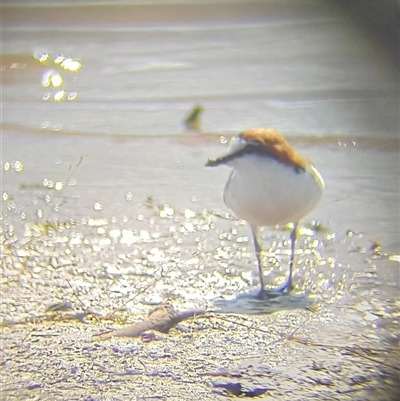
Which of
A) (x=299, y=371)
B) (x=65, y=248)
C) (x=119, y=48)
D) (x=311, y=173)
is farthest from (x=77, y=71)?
(x=299, y=371)

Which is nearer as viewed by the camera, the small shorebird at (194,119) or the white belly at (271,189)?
the white belly at (271,189)

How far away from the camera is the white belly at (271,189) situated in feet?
2.80

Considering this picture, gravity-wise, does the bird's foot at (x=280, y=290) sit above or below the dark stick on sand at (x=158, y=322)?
above

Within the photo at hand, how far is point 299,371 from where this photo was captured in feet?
2.50

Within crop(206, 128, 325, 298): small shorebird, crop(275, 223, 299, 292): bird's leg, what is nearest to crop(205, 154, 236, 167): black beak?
crop(206, 128, 325, 298): small shorebird

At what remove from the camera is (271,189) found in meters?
0.85

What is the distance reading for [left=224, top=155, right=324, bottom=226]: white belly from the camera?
2.80 ft

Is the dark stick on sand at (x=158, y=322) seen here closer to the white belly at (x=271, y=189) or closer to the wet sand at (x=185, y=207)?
the wet sand at (x=185, y=207)

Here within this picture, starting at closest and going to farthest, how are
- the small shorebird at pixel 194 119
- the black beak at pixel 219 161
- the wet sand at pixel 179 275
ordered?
the wet sand at pixel 179 275, the black beak at pixel 219 161, the small shorebird at pixel 194 119

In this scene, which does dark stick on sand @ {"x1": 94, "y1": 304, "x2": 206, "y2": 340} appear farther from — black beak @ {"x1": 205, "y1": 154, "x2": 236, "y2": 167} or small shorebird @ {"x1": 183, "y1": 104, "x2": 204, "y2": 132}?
small shorebird @ {"x1": 183, "y1": 104, "x2": 204, "y2": 132}

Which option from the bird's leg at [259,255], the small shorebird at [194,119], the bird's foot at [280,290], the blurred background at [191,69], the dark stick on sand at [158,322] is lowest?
the dark stick on sand at [158,322]

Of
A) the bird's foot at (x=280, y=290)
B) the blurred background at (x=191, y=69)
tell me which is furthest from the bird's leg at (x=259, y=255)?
the blurred background at (x=191, y=69)

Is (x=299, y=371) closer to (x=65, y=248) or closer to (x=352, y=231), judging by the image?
(x=352, y=231)

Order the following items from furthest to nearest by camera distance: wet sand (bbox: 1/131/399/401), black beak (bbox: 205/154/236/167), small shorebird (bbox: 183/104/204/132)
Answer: small shorebird (bbox: 183/104/204/132) → black beak (bbox: 205/154/236/167) → wet sand (bbox: 1/131/399/401)
